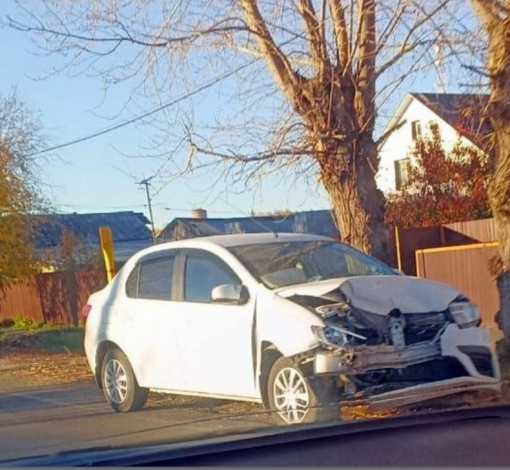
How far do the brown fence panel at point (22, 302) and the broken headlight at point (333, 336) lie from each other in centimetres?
2349

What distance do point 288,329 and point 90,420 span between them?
100.0 inches

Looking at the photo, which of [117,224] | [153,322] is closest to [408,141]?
[117,224]

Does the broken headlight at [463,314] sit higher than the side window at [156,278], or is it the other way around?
the side window at [156,278]

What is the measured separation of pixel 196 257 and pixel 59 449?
5.22 meters

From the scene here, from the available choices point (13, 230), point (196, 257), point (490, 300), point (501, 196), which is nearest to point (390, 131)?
point (501, 196)

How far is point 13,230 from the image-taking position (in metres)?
23.7

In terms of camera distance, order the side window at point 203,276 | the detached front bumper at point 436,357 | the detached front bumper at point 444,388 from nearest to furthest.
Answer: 1. the detached front bumper at point 444,388
2. the detached front bumper at point 436,357
3. the side window at point 203,276

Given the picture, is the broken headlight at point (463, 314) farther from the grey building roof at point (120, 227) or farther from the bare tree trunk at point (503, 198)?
the grey building roof at point (120, 227)

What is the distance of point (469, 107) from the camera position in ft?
34.9

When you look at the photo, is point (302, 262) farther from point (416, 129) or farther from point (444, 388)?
point (416, 129)

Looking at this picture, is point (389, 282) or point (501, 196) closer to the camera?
point (389, 282)

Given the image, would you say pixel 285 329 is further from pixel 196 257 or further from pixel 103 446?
pixel 103 446

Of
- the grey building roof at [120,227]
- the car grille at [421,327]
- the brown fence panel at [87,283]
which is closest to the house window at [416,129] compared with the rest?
the brown fence panel at [87,283]

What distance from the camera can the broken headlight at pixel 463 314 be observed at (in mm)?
7953
